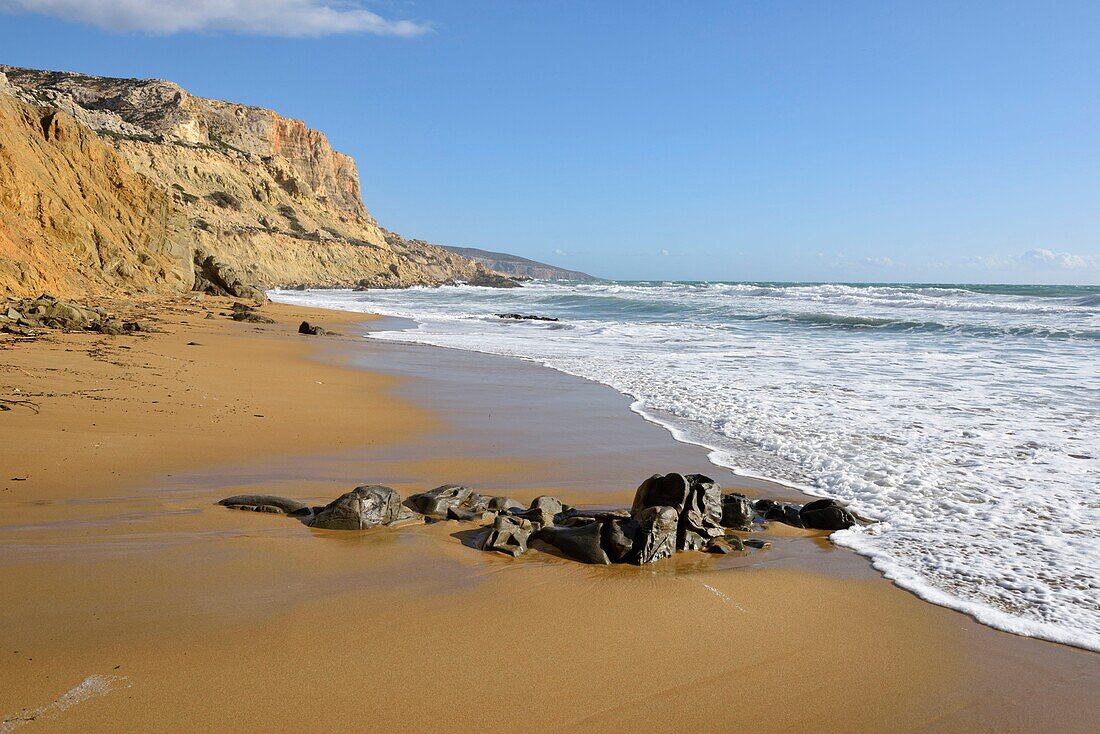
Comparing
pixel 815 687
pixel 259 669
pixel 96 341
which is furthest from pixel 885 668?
pixel 96 341

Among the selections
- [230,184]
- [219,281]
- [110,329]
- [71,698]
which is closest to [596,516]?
[71,698]

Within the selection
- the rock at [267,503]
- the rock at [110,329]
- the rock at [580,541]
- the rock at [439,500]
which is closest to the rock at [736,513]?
the rock at [580,541]

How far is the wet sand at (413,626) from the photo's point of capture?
2.10 m

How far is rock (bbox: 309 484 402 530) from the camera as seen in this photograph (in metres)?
3.64

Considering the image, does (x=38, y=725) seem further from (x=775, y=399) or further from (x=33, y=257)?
(x=33, y=257)

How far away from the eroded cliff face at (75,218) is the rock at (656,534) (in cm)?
1318

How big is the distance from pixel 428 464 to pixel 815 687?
11.2 feet

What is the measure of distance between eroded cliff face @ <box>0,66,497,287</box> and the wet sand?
4295 cm

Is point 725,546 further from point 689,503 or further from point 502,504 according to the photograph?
point 502,504

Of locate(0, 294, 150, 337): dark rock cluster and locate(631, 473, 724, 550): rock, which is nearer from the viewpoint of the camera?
locate(631, 473, 724, 550): rock

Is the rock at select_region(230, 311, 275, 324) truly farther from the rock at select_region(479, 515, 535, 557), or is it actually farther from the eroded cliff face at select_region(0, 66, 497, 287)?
the eroded cliff face at select_region(0, 66, 497, 287)

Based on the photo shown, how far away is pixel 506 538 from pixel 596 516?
0.54 metres

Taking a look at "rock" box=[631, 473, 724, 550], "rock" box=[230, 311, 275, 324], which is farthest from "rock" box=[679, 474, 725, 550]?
"rock" box=[230, 311, 275, 324]

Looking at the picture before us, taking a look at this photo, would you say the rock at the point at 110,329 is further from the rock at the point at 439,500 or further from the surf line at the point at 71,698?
the surf line at the point at 71,698
